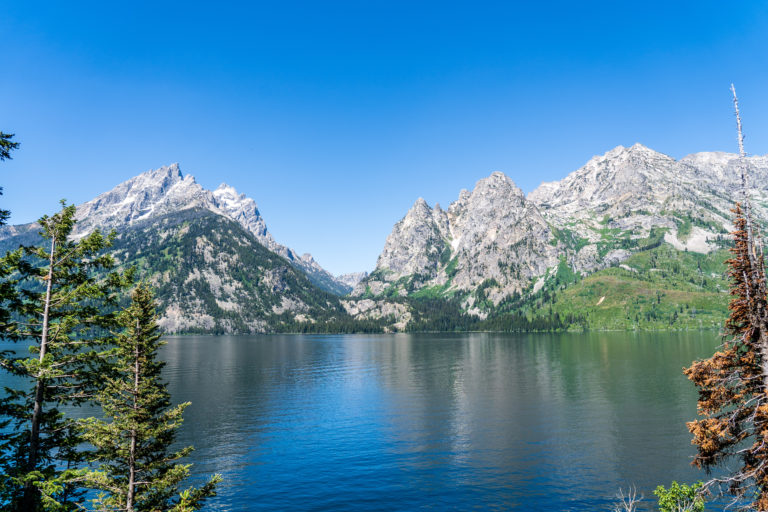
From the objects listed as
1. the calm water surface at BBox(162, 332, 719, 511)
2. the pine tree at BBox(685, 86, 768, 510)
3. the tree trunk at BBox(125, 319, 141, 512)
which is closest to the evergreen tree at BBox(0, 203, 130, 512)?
the tree trunk at BBox(125, 319, 141, 512)

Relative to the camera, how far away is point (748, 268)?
25156 millimetres

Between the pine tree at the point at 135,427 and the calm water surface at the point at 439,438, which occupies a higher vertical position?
the pine tree at the point at 135,427

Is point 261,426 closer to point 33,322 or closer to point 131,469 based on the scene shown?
point 131,469

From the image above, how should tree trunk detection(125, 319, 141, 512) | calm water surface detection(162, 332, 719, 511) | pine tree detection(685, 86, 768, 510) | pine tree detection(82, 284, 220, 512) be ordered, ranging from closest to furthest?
pine tree detection(685, 86, 768, 510)
pine tree detection(82, 284, 220, 512)
tree trunk detection(125, 319, 141, 512)
calm water surface detection(162, 332, 719, 511)

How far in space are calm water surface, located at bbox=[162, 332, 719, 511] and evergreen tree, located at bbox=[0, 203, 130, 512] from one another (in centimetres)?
2917

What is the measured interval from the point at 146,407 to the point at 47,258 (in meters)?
12.5

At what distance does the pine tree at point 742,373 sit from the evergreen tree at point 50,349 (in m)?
35.0

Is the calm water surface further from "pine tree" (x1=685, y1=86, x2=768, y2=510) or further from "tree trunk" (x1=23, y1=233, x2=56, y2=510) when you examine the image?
"tree trunk" (x1=23, y1=233, x2=56, y2=510)

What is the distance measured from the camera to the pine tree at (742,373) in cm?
2366

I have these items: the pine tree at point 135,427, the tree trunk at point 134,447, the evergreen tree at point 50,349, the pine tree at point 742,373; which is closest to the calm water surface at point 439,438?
the pine tree at point 135,427

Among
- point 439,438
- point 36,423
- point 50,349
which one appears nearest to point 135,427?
point 36,423

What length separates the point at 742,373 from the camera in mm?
25828

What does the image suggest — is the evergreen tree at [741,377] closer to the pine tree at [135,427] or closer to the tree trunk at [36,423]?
the pine tree at [135,427]

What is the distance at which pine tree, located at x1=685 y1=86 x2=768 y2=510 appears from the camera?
2366cm
